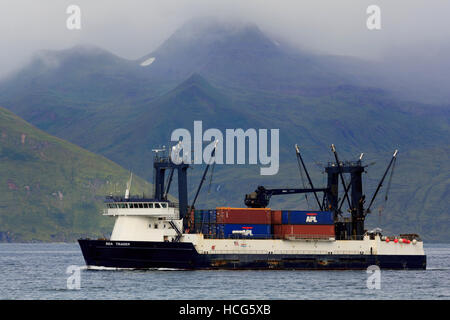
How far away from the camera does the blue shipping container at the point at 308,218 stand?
98.3 metres

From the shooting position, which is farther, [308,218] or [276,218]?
[308,218]

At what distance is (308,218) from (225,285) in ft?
67.7

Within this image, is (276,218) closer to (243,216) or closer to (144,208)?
(243,216)

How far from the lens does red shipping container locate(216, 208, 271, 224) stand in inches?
3772

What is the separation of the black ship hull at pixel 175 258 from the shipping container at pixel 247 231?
7.02 ft

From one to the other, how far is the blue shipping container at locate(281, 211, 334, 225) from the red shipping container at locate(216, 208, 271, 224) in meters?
2.40

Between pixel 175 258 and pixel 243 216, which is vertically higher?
pixel 243 216

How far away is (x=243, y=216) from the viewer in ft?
316

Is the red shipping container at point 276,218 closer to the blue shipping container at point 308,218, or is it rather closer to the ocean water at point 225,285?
the blue shipping container at point 308,218

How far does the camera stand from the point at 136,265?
93938mm

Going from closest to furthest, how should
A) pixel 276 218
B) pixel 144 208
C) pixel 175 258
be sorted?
pixel 175 258
pixel 144 208
pixel 276 218

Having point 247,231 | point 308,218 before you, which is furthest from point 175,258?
point 308,218
